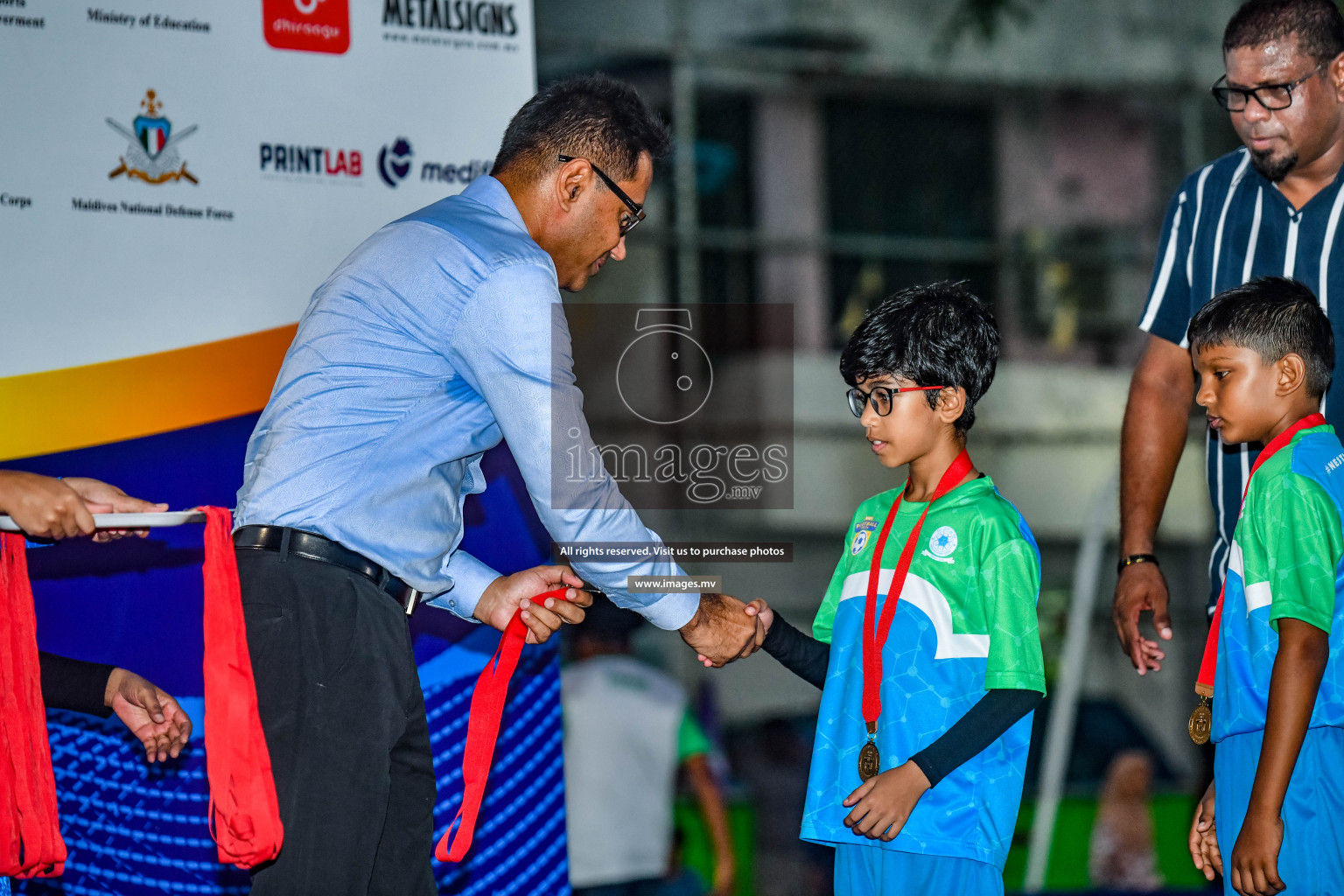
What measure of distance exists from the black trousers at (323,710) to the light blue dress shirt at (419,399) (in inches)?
3.6

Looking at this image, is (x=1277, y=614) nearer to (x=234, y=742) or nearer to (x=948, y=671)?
(x=948, y=671)

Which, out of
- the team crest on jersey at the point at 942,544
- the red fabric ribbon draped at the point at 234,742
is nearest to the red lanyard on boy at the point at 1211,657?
the team crest on jersey at the point at 942,544

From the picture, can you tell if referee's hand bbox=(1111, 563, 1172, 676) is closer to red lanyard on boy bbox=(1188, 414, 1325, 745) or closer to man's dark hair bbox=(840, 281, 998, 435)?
red lanyard on boy bbox=(1188, 414, 1325, 745)

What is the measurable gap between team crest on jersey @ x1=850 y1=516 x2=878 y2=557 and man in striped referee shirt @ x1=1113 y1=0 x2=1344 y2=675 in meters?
0.56

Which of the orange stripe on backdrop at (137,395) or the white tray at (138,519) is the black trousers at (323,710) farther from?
the orange stripe on backdrop at (137,395)

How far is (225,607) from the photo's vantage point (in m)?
2.06

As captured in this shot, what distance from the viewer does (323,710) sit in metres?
2.07

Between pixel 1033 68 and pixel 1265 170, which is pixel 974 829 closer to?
pixel 1265 170

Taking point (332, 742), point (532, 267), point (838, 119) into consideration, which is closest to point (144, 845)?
point (332, 742)

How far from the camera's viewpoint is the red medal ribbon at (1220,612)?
Answer: 2.19m

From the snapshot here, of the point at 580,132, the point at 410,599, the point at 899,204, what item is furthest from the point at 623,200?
the point at 899,204

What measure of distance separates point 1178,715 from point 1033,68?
17.3ft

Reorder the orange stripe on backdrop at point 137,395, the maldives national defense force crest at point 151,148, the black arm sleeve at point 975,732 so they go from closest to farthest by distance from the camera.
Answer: the black arm sleeve at point 975,732 → the orange stripe on backdrop at point 137,395 → the maldives national defense force crest at point 151,148

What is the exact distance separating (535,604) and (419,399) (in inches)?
17.4
